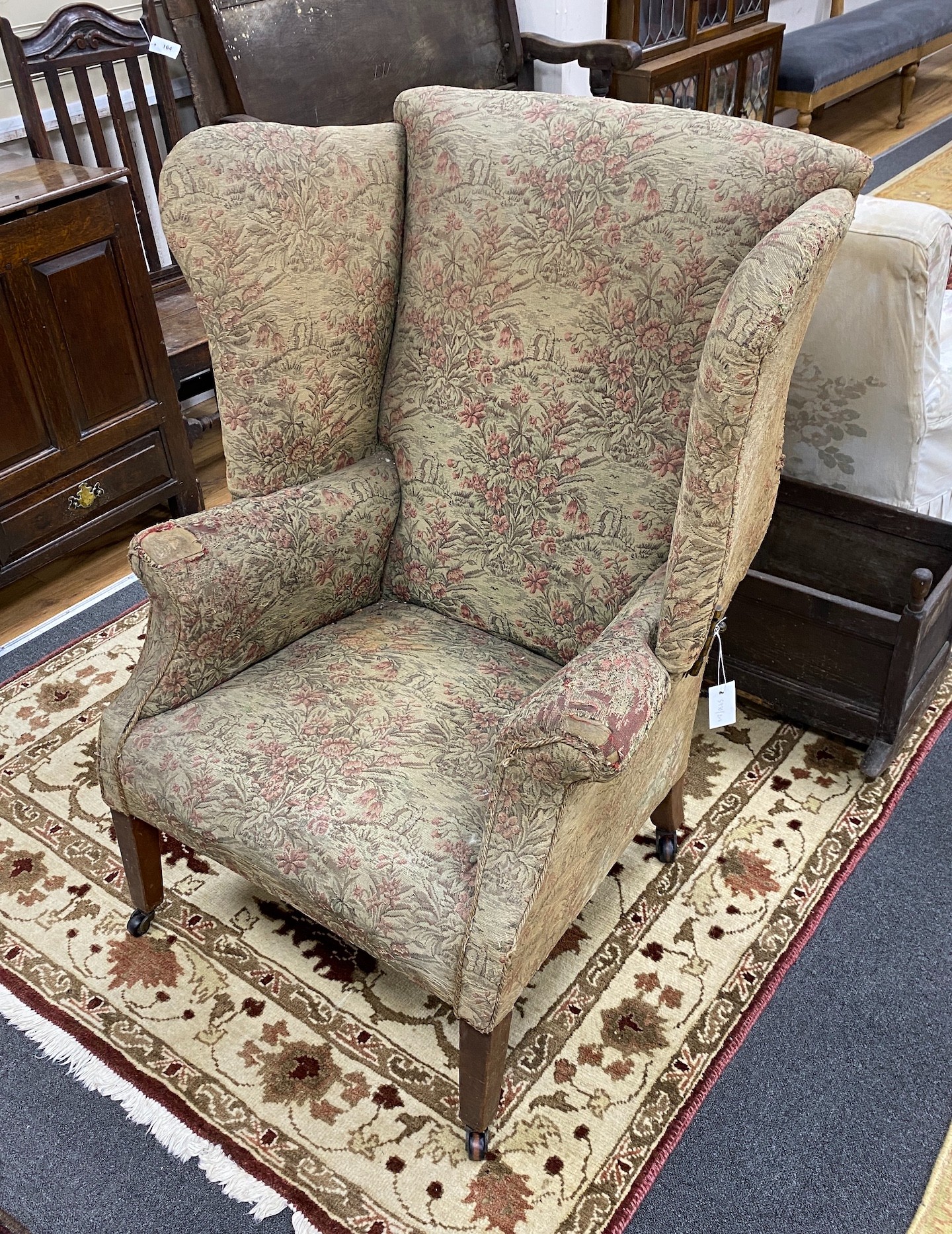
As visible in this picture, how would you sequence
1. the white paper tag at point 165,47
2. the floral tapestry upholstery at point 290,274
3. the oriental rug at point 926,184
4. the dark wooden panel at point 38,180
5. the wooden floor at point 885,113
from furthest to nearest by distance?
the wooden floor at point 885,113 < the oriental rug at point 926,184 < the white paper tag at point 165,47 < the dark wooden panel at point 38,180 < the floral tapestry upholstery at point 290,274

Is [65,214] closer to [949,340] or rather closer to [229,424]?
[229,424]

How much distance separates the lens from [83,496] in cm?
240

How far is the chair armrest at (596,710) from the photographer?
43.9 inches

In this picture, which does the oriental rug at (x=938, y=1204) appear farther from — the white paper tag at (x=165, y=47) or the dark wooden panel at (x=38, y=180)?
the white paper tag at (x=165, y=47)

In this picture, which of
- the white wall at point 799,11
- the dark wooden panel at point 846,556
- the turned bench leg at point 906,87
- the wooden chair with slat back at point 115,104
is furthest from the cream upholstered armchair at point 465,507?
the turned bench leg at point 906,87

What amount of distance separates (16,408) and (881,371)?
1.67 meters

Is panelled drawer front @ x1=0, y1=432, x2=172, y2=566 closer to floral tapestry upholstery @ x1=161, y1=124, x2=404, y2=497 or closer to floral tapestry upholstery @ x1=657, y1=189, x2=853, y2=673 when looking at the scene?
floral tapestry upholstery @ x1=161, y1=124, x2=404, y2=497

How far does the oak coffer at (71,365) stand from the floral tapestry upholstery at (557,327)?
93cm

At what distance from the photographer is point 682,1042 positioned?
58.8 inches

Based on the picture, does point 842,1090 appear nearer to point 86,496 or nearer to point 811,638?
point 811,638

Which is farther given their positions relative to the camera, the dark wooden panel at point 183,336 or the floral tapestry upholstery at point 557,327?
the dark wooden panel at point 183,336

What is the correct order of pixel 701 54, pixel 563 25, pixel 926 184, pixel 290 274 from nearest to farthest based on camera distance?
pixel 290 274
pixel 563 25
pixel 701 54
pixel 926 184

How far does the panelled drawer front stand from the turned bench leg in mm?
4483

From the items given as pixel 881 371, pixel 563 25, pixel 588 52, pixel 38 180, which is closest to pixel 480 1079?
pixel 881 371
